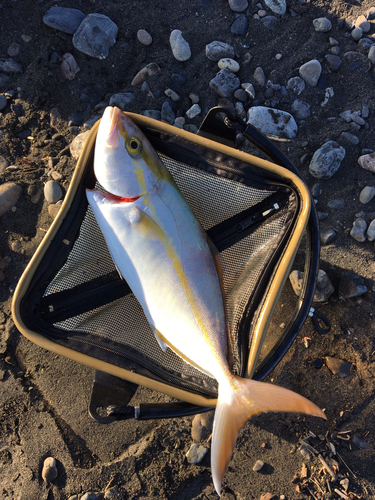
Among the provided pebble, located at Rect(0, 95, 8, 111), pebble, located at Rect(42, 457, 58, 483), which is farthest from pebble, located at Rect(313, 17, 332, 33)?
pebble, located at Rect(42, 457, 58, 483)

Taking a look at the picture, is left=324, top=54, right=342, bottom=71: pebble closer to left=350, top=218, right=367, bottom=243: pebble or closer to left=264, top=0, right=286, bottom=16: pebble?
left=264, top=0, right=286, bottom=16: pebble

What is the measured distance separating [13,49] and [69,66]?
1.53 feet

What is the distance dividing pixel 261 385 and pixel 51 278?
1.28m

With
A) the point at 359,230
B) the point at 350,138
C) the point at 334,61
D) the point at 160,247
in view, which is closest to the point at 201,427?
the point at 160,247

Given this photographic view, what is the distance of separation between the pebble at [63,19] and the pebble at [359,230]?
2.61 m

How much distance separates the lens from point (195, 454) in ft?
7.20

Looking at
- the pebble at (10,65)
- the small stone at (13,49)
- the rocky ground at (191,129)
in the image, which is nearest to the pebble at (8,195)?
the rocky ground at (191,129)

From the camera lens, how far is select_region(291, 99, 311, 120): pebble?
2.54 meters

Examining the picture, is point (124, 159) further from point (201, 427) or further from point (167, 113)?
point (201, 427)

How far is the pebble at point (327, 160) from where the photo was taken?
2.40 meters

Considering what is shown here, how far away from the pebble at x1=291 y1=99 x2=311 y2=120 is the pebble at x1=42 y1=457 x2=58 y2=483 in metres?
3.03

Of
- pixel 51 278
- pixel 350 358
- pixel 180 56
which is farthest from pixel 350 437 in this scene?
pixel 180 56

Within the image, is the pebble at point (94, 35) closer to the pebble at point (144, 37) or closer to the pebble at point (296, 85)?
the pebble at point (144, 37)

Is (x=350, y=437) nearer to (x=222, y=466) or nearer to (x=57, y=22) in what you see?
(x=222, y=466)
